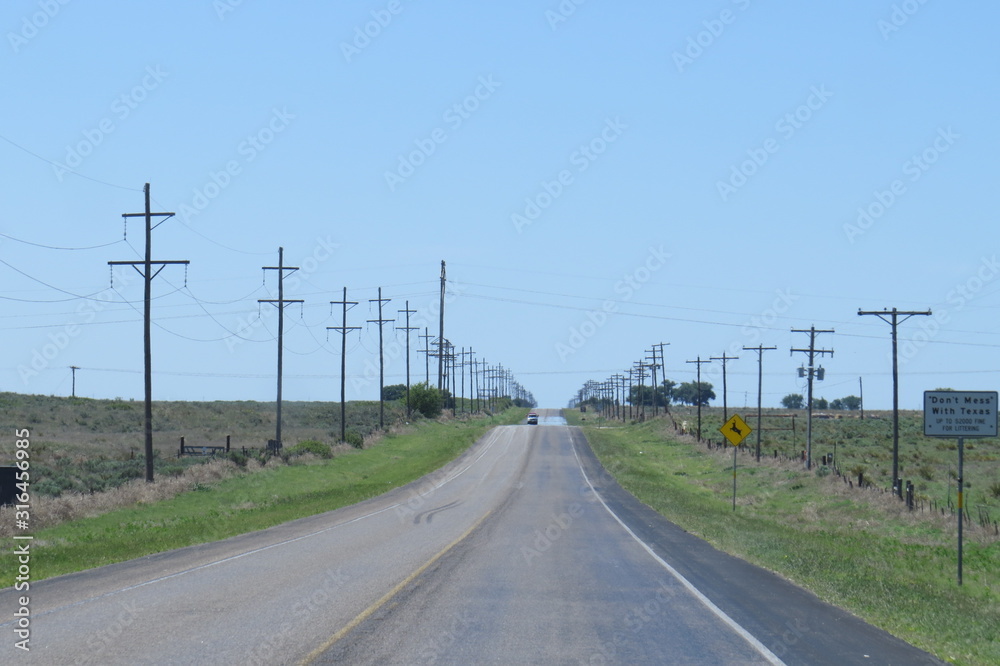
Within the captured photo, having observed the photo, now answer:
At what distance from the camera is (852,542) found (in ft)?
81.4

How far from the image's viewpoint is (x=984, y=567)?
67.8 ft

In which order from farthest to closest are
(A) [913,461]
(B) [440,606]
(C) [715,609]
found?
(A) [913,461] < (C) [715,609] < (B) [440,606]

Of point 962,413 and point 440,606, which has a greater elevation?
point 962,413

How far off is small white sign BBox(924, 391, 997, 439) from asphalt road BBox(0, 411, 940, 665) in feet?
14.3

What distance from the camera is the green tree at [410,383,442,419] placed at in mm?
106938

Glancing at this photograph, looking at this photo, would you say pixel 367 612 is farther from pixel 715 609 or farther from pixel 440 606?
pixel 715 609

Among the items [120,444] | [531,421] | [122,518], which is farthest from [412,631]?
[531,421]

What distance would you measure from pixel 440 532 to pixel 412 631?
1291cm

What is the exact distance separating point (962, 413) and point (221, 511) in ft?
75.4

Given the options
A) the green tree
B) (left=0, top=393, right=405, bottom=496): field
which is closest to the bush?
(left=0, top=393, right=405, bottom=496): field

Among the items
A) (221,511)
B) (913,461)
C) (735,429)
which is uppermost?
(735,429)

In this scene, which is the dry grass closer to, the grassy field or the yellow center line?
the yellow center line

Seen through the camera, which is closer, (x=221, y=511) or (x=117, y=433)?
(x=221, y=511)

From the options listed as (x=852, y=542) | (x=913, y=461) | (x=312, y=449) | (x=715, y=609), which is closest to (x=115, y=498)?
(x=852, y=542)
